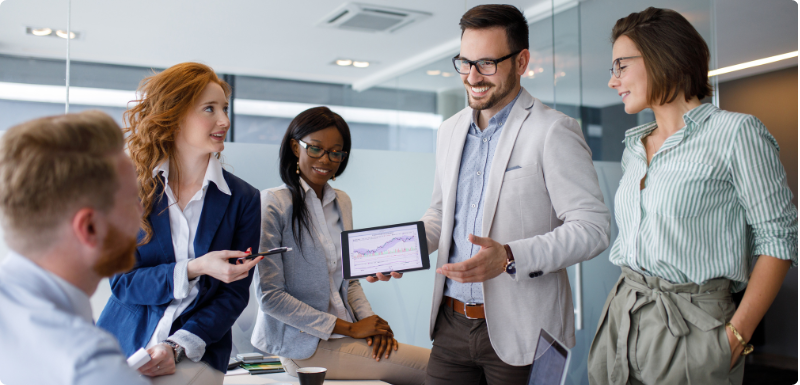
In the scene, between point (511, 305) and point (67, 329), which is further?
point (511, 305)

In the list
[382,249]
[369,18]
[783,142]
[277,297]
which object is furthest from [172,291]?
[783,142]

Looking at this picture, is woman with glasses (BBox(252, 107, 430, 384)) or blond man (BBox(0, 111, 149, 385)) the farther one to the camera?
→ woman with glasses (BBox(252, 107, 430, 384))

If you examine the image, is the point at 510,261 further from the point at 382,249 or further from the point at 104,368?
the point at 104,368

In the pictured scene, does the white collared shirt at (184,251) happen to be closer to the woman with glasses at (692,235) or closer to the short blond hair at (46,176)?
the short blond hair at (46,176)

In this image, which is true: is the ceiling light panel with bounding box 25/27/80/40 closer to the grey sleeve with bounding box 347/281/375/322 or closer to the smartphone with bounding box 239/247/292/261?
the smartphone with bounding box 239/247/292/261

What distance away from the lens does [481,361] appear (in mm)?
1702

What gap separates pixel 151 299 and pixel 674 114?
70.2 inches

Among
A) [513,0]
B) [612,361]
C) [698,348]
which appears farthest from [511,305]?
[513,0]

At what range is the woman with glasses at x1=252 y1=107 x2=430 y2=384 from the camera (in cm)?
223

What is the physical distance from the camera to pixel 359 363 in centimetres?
230

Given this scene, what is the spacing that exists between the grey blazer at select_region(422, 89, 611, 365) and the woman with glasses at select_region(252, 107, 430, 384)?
0.84 meters

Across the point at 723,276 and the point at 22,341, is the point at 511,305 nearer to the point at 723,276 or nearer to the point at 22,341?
the point at 723,276

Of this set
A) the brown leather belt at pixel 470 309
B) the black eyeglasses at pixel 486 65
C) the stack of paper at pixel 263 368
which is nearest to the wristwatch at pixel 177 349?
the stack of paper at pixel 263 368

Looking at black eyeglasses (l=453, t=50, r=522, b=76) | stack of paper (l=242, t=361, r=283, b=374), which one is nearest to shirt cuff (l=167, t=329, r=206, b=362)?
stack of paper (l=242, t=361, r=283, b=374)
